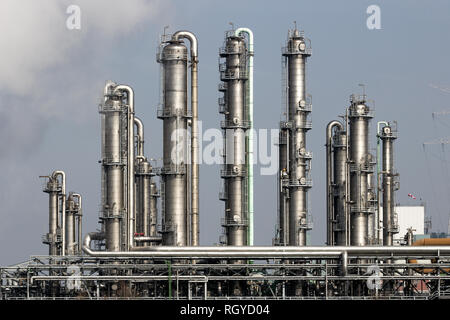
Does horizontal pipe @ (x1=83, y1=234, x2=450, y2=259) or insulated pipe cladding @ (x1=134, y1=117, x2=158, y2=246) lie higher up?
insulated pipe cladding @ (x1=134, y1=117, x2=158, y2=246)

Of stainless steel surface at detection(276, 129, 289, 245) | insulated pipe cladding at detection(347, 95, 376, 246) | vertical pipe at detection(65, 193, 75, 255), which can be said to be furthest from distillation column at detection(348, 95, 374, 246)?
vertical pipe at detection(65, 193, 75, 255)

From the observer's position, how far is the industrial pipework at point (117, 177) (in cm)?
5947

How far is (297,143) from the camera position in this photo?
64.8m

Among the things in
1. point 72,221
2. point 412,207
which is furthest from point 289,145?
point 412,207

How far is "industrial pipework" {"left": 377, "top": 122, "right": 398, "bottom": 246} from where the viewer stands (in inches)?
3046

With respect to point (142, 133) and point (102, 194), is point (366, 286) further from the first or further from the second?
point (142, 133)

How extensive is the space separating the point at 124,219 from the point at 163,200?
2.52 metres

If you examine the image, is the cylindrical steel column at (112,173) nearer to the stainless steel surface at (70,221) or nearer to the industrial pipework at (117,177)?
the industrial pipework at (117,177)

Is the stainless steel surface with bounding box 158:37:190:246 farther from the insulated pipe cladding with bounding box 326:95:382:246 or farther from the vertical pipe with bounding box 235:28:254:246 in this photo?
the insulated pipe cladding with bounding box 326:95:382:246

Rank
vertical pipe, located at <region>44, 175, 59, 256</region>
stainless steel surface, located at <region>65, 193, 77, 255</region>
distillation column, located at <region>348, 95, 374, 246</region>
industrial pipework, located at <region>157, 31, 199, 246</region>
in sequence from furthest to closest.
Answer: stainless steel surface, located at <region>65, 193, 77, 255</region>, vertical pipe, located at <region>44, 175, 59, 256</region>, distillation column, located at <region>348, 95, 374, 246</region>, industrial pipework, located at <region>157, 31, 199, 246</region>

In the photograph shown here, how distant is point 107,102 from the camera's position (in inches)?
2391

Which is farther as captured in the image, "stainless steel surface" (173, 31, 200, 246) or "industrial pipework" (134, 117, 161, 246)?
"industrial pipework" (134, 117, 161, 246)

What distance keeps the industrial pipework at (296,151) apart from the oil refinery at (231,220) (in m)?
0.06

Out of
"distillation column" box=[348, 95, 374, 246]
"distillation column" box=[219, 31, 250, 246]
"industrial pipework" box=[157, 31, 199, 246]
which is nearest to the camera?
"industrial pipework" box=[157, 31, 199, 246]
